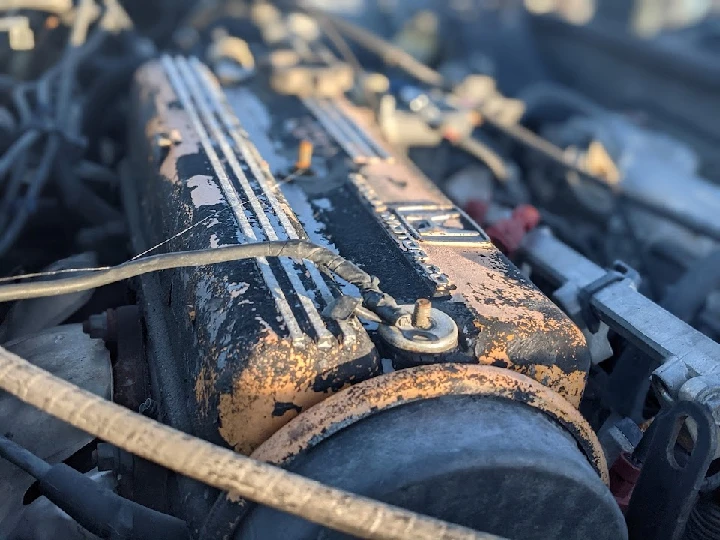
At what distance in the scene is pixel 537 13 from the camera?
16.3ft

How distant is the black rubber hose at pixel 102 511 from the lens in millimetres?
1048

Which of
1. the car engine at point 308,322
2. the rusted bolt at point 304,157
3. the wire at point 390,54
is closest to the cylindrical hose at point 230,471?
the car engine at point 308,322

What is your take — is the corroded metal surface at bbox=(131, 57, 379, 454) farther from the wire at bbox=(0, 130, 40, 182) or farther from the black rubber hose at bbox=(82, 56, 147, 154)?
the black rubber hose at bbox=(82, 56, 147, 154)

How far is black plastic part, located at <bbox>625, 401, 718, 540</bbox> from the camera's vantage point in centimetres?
107

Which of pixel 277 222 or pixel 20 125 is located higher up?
pixel 277 222

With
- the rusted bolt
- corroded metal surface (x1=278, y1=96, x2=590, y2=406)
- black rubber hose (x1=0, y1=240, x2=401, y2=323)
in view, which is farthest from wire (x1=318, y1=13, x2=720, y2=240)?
black rubber hose (x1=0, y1=240, x2=401, y2=323)

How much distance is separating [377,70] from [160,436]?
3156mm

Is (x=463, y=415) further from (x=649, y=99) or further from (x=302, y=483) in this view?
(x=649, y=99)

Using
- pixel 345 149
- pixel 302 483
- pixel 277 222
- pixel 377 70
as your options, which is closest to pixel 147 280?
pixel 277 222

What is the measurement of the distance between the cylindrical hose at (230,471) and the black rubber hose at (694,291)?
3.69 feet

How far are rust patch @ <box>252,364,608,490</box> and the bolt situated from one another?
0.25 feet

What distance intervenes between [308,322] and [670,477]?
2.09 ft

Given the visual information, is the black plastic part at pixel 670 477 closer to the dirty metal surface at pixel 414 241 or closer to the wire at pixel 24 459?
the dirty metal surface at pixel 414 241

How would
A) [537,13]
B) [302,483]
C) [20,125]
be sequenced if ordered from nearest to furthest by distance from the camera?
[302,483] < [20,125] < [537,13]
